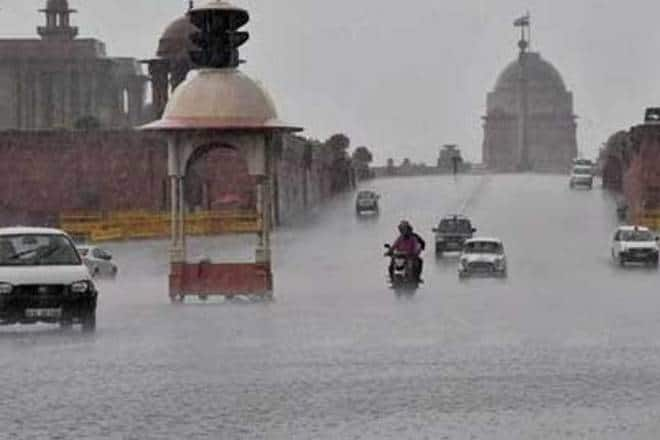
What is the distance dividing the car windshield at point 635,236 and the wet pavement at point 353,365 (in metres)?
10.3

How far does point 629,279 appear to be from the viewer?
43969 millimetres

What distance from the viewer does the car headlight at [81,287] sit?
24.7 m

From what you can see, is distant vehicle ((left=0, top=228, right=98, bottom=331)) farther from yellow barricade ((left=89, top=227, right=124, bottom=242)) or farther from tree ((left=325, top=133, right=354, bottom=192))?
tree ((left=325, top=133, right=354, bottom=192))

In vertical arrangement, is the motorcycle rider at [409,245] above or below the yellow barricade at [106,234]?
above

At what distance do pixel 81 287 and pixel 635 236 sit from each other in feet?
103

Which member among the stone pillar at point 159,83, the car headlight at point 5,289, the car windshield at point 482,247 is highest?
the stone pillar at point 159,83

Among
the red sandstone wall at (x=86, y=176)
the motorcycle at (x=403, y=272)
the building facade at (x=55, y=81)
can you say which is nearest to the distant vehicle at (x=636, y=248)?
the motorcycle at (x=403, y=272)

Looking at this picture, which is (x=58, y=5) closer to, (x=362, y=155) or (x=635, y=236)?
(x=362, y=155)

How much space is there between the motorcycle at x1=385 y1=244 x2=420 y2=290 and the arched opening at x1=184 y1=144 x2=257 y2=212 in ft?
157

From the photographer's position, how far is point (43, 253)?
2555 centimetres

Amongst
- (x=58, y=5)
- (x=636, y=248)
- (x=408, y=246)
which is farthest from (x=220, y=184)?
(x=408, y=246)

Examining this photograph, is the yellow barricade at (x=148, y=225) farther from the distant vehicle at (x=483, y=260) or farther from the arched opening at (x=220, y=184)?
the distant vehicle at (x=483, y=260)

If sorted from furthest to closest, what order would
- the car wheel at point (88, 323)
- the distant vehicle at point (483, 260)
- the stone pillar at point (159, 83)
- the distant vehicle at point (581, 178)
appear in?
the distant vehicle at point (581, 178)
the stone pillar at point (159, 83)
the distant vehicle at point (483, 260)
the car wheel at point (88, 323)

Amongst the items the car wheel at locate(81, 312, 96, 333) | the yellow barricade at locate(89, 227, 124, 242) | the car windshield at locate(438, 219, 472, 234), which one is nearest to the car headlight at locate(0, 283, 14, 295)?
the car wheel at locate(81, 312, 96, 333)
